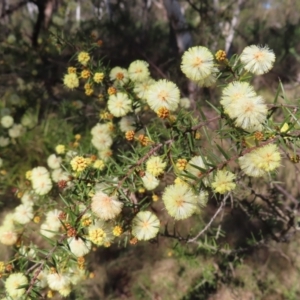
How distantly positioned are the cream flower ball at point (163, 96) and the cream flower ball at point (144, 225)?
43 centimetres

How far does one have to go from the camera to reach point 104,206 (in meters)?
1.28

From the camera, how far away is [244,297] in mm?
2604

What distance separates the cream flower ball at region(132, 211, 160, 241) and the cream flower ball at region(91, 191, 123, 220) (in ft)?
0.55

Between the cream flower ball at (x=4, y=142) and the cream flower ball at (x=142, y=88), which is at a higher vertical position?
the cream flower ball at (x=142, y=88)

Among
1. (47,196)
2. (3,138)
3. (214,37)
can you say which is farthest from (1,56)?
(47,196)

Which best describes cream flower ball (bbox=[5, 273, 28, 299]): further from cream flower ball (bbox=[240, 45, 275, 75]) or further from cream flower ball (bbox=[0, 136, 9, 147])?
cream flower ball (bbox=[0, 136, 9, 147])

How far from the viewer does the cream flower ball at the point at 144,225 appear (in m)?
1.41

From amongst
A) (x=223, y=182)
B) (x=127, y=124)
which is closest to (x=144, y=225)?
(x=223, y=182)

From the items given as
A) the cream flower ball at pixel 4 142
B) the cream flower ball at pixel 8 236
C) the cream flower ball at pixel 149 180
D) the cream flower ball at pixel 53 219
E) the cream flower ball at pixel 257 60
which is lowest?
the cream flower ball at pixel 4 142

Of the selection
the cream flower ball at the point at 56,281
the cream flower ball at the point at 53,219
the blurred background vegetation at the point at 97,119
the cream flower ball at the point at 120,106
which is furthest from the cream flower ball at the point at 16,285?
the blurred background vegetation at the point at 97,119

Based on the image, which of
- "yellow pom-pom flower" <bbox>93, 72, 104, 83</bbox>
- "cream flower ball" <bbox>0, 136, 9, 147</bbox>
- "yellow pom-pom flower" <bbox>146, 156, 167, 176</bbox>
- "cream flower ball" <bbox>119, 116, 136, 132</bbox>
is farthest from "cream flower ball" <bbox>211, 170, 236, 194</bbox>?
"cream flower ball" <bbox>0, 136, 9, 147</bbox>

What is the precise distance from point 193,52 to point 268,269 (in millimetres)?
2080

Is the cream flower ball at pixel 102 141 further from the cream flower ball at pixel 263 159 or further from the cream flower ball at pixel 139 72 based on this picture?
the cream flower ball at pixel 263 159

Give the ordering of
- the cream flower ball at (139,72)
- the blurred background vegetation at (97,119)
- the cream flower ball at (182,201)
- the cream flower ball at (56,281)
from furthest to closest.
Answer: the blurred background vegetation at (97,119) → the cream flower ball at (139,72) → the cream flower ball at (56,281) → the cream flower ball at (182,201)
